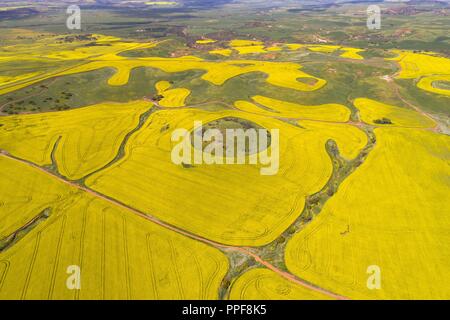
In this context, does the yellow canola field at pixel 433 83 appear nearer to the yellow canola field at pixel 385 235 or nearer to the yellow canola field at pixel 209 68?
the yellow canola field at pixel 209 68

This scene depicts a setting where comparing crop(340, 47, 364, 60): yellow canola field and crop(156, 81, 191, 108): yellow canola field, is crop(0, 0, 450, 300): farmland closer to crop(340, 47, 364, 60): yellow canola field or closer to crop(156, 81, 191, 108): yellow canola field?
crop(156, 81, 191, 108): yellow canola field

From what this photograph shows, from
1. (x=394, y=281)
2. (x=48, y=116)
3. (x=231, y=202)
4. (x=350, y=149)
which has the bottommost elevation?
(x=394, y=281)

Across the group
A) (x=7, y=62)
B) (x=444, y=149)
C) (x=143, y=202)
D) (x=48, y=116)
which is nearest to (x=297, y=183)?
(x=143, y=202)

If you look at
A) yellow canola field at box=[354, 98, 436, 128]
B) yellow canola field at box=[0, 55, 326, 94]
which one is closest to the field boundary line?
yellow canola field at box=[354, 98, 436, 128]

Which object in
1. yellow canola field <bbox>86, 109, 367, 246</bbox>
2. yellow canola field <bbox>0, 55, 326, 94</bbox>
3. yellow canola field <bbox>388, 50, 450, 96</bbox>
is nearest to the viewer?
yellow canola field <bbox>86, 109, 367, 246</bbox>

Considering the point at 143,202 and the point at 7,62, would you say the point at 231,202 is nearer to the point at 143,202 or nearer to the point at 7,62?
the point at 143,202

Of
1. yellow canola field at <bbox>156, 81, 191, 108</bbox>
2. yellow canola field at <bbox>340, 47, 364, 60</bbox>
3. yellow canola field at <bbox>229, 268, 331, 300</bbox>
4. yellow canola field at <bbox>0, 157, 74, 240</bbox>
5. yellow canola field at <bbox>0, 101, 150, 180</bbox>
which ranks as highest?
yellow canola field at <bbox>340, 47, 364, 60</bbox>

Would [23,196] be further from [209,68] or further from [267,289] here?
[209,68]

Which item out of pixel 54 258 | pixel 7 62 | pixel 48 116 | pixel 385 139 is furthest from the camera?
pixel 7 62
